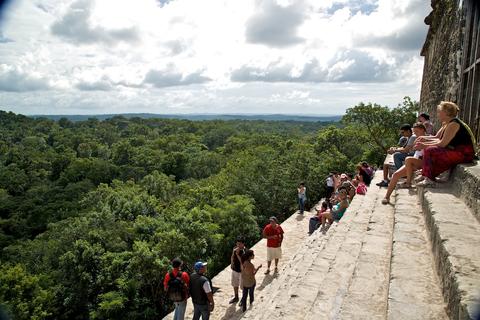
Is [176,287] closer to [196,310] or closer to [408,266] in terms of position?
[196,310]

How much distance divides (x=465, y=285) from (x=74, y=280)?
17.2 metres

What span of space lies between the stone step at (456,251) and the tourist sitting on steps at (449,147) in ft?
2.27

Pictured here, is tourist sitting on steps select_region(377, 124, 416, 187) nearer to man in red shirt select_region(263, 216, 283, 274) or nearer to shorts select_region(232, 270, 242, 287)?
Answer: man in red shirt select_region(263, 216, 283, 274)

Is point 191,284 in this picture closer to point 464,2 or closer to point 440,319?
point 440,319

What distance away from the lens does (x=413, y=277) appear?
3.25 m

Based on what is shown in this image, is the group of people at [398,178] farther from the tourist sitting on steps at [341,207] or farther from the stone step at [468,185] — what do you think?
the stone step at [468,185]

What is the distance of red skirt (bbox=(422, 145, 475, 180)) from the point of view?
4.83 meters

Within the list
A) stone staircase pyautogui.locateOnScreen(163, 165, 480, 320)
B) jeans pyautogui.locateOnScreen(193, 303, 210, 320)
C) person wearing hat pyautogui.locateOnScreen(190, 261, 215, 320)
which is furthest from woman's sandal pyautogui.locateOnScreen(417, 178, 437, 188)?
jeans pyautogui.locateOnScreen(193, 303, 210, 320)

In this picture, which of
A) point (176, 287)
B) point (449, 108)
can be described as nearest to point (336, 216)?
point (176, 287)

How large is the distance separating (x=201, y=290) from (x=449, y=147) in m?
4.61

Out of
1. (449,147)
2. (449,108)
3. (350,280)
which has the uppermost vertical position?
(449,108)

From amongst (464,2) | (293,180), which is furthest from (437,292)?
(293,180)

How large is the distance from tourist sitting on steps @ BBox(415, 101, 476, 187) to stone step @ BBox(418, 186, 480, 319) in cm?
69

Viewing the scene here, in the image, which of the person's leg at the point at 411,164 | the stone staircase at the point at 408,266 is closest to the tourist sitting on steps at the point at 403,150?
the person's leg at the point at 411,164
